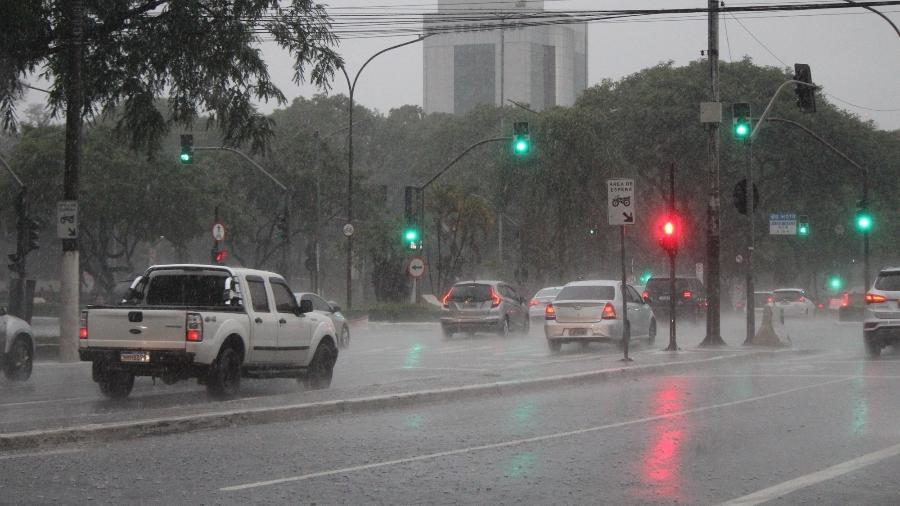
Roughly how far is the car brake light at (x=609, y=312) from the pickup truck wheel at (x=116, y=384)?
13362mm

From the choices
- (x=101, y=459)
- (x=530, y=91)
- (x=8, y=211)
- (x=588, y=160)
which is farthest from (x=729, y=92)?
(x=530, y=91)

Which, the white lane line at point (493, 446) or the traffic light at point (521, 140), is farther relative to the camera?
the traffic light at point (521, 140)

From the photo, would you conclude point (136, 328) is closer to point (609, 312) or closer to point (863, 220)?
point (609, 312)

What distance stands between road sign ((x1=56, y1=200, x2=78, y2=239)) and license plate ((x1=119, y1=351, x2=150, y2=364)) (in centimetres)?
821

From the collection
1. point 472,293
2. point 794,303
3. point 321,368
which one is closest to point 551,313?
point 472,293

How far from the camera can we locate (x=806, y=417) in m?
14.1

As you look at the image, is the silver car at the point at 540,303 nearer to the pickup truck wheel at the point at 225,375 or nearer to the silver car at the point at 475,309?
the silver car at the point at 475,309

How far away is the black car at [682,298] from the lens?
4188cm

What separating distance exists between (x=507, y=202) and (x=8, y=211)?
83.3 feet

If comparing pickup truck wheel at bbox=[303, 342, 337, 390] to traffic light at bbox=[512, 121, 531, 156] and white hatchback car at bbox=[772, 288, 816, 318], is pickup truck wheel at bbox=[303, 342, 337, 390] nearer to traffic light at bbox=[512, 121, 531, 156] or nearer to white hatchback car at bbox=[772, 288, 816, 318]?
traffic light at bbox=[512, 121, 531, 156]

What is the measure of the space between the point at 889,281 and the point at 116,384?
15.7 meters

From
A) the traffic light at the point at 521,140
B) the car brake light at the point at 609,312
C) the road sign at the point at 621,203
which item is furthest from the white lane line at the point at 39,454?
the traffic light at the point at 521,140

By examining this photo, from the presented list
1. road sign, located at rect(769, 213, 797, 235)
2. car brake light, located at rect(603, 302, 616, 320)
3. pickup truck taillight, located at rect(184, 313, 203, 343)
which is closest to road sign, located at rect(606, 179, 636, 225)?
car brake light, located at rect(603, 302, 616, 320)

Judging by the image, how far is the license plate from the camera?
15.5m
